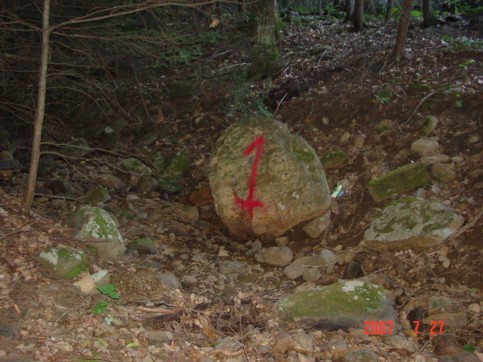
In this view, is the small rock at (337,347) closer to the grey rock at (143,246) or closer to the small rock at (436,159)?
the grey rock at (143,246)

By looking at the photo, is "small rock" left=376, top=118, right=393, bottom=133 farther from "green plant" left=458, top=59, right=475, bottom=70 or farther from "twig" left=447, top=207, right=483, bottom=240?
"twig" left=447, top=207, right=483, bottom=240

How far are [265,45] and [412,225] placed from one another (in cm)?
465

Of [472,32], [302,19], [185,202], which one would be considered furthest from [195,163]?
[302,19]

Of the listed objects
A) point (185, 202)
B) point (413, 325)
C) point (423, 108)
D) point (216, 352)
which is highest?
point (423, 108)

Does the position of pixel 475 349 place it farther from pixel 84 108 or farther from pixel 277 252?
pixel 84 108

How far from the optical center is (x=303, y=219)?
4.63 m

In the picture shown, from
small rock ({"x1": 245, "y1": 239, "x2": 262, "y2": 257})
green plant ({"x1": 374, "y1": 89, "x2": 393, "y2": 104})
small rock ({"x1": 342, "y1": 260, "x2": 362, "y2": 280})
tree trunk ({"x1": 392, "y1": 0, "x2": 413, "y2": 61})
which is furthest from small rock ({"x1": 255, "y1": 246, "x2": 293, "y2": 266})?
tree trunk ({"x1": 392, "y1": 0, "x2": 413, "y2": 61})

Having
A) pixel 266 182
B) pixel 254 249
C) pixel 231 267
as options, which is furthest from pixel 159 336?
pixel 266 182

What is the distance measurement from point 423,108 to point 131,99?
511 cm

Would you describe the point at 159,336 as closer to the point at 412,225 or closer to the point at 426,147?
the point at 412,225

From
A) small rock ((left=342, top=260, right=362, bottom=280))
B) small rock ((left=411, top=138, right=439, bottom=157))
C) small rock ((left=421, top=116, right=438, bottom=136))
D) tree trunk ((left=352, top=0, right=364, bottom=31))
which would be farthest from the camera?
tree trunk ((left=352, top=0, right=364, bottom=31))
